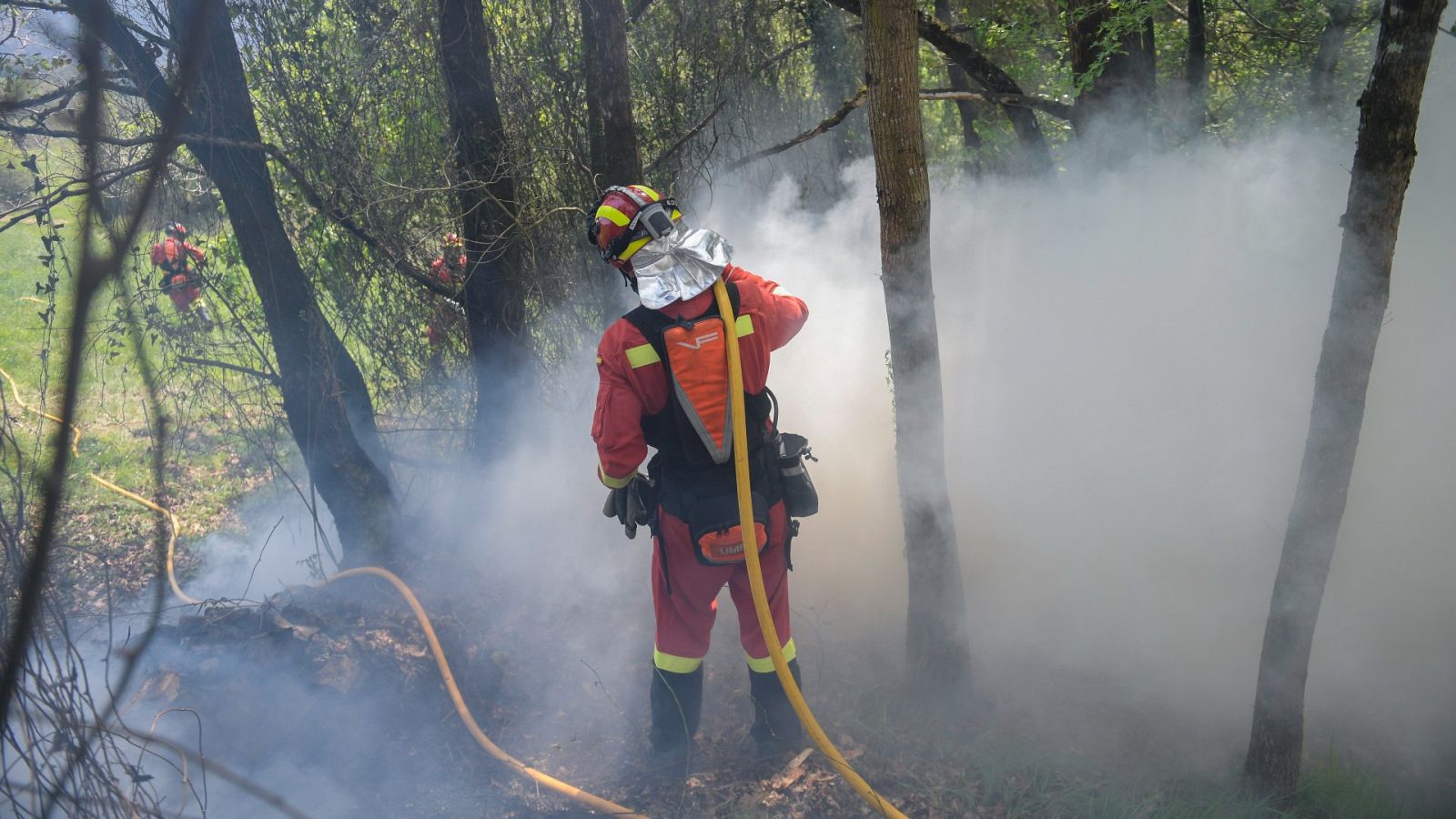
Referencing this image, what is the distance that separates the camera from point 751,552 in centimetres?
365

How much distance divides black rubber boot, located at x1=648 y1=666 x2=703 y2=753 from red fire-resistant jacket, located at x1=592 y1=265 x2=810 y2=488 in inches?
37.2

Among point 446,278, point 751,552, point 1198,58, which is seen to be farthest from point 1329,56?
point 446,278

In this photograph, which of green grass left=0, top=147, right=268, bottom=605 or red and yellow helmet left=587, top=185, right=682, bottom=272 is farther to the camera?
green grass left=0, top=147, right=268, bottom=605

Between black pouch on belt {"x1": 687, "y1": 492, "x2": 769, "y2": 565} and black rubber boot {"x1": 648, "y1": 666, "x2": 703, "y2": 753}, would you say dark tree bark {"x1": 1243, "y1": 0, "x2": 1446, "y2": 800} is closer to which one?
black pouch on belt {"x1": 687, "y1": 492, "x2": 769, "y2": 565}

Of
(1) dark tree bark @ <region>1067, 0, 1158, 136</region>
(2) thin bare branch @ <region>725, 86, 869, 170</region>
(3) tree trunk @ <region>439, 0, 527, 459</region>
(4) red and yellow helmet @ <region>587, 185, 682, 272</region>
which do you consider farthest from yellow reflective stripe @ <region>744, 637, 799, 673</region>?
(1) dark tree bark @ <region>1067, 0, 1158, 136</region>

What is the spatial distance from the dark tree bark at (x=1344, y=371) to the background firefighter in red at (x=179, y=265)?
17.0 ft

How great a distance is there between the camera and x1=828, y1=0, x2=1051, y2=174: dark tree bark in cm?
703

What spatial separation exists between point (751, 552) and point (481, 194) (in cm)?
295

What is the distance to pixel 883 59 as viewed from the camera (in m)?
3.69

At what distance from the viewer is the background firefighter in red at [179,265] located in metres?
4.82

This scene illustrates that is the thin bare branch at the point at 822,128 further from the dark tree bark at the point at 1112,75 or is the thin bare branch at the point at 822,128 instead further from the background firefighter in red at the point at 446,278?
the background firefighter in red at the point at 446,278

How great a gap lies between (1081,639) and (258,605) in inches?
168

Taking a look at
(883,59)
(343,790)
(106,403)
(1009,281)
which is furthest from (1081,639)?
(106,403)

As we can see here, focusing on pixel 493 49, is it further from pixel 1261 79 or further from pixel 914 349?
pixel 1261 79
